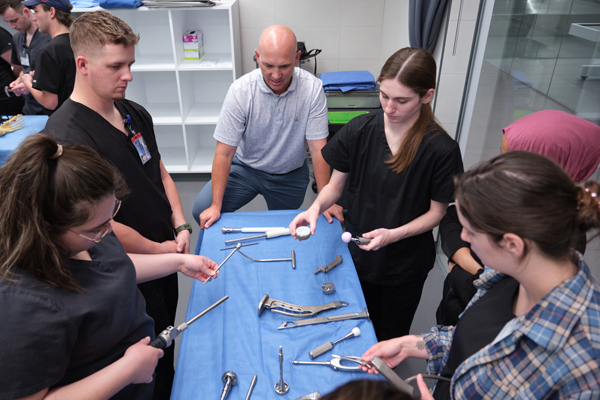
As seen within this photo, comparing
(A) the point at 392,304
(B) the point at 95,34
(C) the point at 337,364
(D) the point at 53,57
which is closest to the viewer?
(C) the point at 337,364

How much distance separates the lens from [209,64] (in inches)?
142

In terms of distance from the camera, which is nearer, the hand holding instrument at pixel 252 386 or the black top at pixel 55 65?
the hand holding instrument at pixel 252 386

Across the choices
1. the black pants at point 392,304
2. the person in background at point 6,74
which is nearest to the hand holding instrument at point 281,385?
the black pants at point 392,304

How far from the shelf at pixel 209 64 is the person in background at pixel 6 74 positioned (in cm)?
150

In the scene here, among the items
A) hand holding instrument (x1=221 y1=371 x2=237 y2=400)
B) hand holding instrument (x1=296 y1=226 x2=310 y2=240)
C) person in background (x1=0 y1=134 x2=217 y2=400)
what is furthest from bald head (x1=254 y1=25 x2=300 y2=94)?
hand holding instrument (x1=221 y1=371 x2=237 y2=400)

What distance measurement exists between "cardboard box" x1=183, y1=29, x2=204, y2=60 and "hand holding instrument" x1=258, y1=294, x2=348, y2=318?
2.87m

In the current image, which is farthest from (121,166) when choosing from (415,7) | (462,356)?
(415,7)

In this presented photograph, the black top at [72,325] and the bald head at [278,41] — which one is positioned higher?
the bald head at [278,41]

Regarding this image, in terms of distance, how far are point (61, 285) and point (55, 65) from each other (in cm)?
223

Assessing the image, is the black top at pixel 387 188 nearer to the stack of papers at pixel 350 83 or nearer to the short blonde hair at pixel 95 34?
the short blonde hair at pixel 95 34

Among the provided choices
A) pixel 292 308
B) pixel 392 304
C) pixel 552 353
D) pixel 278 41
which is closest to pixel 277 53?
pixel 278 41

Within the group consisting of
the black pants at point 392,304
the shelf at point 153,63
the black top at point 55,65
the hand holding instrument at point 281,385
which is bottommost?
the black pants at point 392,304

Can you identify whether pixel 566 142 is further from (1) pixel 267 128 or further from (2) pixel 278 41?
(1) pixel 267 128

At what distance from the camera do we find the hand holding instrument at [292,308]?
1426mm
